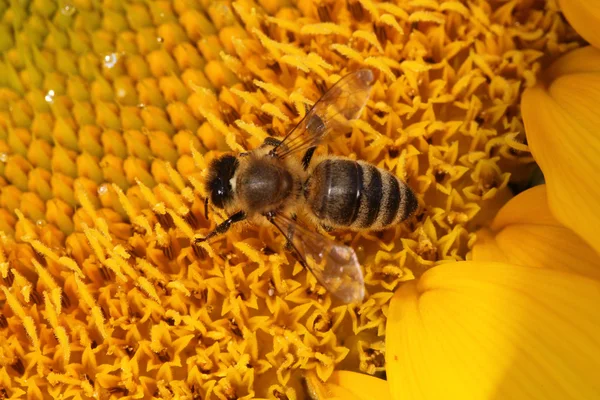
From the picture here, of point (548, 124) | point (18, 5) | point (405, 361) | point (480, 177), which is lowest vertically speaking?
point (405, 361)

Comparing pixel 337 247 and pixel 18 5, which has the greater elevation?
pixel 18 5

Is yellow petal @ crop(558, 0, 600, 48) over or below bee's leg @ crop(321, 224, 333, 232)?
over

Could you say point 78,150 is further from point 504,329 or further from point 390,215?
point 504,329

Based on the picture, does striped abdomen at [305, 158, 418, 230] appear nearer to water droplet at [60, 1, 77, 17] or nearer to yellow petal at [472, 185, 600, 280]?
yellow petal at [472, 185, 600, 280]

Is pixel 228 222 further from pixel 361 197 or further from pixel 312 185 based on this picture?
pixel 361 197

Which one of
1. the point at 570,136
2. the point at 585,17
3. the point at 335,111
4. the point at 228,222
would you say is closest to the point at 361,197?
the point at 335,111

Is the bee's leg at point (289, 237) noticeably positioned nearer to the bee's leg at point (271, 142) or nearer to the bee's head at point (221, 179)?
the bee's head at point (221, 179)

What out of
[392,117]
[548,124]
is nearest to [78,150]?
[392,117]

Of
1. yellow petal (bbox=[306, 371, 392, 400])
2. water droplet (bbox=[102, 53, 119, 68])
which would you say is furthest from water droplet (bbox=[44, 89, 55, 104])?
yellow petal (bbox=[306, 371, 392, 400])
